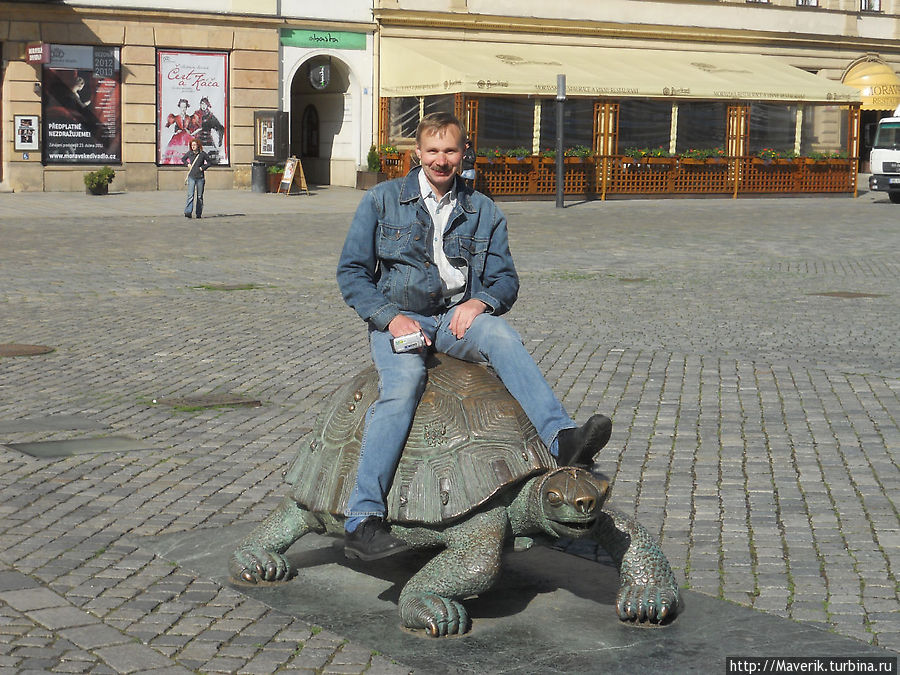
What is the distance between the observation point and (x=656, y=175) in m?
36.0

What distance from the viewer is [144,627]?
461cm

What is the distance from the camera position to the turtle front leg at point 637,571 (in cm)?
465

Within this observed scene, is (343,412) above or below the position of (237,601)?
above

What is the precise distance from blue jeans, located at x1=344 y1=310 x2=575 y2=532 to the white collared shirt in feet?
0.69

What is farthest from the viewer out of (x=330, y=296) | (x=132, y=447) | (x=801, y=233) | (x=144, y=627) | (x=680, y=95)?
(x=680, y=95)

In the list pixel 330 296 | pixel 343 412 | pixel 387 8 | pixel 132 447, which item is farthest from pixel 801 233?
pixel 343 412

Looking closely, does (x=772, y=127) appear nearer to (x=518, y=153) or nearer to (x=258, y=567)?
(x=518, y=153)

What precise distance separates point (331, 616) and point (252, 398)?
4248 mm

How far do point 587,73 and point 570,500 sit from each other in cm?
3189

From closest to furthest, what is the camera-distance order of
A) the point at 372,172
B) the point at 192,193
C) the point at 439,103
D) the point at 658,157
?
the point at 192,193
the point at 439,103
the point at 372,172
the point at 658,157

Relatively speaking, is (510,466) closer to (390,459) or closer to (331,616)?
(390,459)

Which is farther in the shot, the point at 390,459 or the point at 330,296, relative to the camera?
the point at 330,296

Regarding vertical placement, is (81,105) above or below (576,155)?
above


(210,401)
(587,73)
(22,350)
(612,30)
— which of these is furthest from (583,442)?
(612,30)
